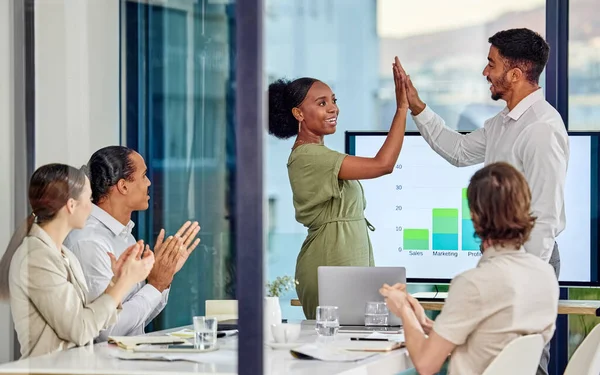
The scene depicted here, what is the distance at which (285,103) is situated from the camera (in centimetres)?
449

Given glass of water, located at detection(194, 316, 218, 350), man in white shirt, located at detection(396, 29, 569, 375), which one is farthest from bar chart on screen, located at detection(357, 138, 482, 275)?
glass of water, located at detection(194, 316, 218, 350)

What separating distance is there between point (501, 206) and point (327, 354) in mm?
644

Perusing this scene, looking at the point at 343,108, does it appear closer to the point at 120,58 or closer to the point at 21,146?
the point at 120,58

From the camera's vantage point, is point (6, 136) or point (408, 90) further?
point (408, 90)

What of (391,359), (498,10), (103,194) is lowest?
(391,359)

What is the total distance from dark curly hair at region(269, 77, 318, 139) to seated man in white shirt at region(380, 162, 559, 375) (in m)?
1.71

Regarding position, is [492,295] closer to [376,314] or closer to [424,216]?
[376,314]

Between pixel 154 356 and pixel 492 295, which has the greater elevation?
pixel 492 295

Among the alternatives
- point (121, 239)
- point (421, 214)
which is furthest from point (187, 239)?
point (421, 214)

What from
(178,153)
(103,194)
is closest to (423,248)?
(178,153)

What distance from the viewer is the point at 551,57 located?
481 cm

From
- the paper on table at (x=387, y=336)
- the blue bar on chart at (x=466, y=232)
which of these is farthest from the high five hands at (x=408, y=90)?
the paper on table at (x=387, y=336)

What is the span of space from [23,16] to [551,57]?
97.9 inches

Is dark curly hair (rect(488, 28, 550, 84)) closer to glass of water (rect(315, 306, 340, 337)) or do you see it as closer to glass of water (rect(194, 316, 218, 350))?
glass of water (rect(315, 306, 340, 337))
